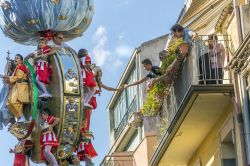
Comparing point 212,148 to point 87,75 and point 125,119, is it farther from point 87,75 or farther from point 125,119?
point 125,119

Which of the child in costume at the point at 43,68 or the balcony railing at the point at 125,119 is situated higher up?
the balcony railing at the point at 125,119

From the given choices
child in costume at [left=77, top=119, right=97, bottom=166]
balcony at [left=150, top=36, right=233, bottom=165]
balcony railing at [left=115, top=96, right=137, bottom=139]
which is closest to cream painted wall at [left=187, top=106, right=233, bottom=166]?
balcony at [left=150, top=36, right=233, bottom=165]

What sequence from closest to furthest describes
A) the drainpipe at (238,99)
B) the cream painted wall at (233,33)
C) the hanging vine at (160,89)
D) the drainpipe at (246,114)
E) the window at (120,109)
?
1. the drainpipe at (246,114)
2. the drainpipe at (238,99)
3. the cream painted wall at (233,33)
4. the hanging vine at (160,89)
5. the window at (120,109)

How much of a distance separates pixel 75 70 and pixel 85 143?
1.47 meters

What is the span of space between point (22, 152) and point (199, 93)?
13.9ft

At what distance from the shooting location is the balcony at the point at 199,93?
84.8 feet

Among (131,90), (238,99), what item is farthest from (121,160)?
(238,99)

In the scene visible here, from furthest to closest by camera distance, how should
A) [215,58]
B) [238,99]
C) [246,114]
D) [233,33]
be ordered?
[215,58], [233,33], [238,99], [246,114]

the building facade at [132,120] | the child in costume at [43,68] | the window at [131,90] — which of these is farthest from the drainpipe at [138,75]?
the child in costume at [43,68]

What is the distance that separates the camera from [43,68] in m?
24.0

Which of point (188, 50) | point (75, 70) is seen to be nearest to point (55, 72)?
point (75, 70)

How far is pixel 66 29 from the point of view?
2452 centimetres

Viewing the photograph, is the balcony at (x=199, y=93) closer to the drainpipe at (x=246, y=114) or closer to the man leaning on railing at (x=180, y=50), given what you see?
the man leaning on railing at (x=180, y=50)

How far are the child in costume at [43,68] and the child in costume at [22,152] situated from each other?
1.02m
